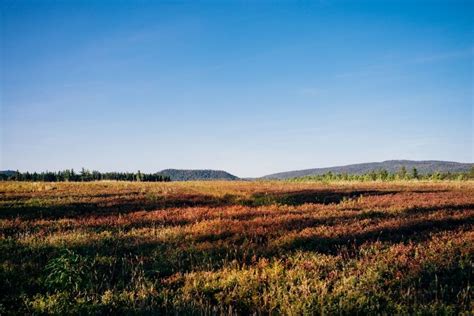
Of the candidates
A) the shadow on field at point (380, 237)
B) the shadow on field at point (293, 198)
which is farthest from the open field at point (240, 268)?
the shadow on field at point (293, 198)

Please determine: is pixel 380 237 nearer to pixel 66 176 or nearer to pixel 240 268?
pixel 240 268

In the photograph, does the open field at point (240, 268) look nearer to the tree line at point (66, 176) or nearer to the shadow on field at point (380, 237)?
the shadow on field at point (380, 237)

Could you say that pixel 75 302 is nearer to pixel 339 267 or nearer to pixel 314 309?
pixel 314 309

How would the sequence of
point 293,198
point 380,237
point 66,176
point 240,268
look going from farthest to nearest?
point 66,176, point 293,198, point 380,237, point 240,268

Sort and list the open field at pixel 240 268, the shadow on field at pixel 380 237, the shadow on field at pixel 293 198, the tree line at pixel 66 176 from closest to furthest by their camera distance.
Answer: the open field at pixel 240 268, the shadow on field at pixel 380 237, the shadow on field at pixel 293 198, the tree line at pixel 66 176

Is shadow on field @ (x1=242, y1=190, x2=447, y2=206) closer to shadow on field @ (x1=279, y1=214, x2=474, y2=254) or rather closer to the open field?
shadow on field @ (x1=279, y1=214, x2=474, y2=254)

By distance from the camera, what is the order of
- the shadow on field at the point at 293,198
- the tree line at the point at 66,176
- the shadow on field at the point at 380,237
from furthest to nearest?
the tree line at the point at 66,176 < the shadow on field at the point at 293,198 < the shadow on field at the point at 380,237

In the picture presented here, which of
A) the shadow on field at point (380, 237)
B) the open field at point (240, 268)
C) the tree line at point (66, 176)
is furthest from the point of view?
the tree line at point (66, 176)

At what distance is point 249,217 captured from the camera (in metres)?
12.9

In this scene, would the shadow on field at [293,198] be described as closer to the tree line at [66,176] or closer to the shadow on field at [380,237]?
the shadow on field at [380,237]

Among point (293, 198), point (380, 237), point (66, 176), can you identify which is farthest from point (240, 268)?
point (66, 176)

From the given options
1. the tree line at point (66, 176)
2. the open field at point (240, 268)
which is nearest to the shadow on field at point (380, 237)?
the open field at point (240, 268)

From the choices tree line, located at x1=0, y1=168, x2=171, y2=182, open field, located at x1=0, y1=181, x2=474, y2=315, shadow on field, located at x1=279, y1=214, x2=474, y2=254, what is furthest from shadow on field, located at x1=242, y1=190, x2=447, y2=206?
tree line, located at x1=0, y1=168, x2=171, y2=182

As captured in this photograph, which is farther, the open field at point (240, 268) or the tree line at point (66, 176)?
the tree line at point (66, 176)
